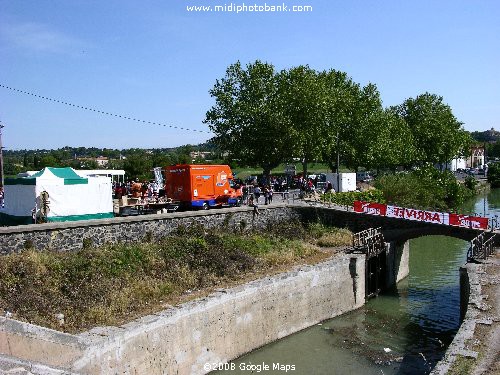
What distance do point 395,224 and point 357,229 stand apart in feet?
7.31

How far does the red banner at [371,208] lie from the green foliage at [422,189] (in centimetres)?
1223

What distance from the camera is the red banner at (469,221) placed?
24.2 m

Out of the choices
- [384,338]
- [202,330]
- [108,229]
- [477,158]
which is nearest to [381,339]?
[384,338]

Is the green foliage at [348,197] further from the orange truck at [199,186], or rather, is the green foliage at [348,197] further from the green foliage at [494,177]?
the green foliage at [494,177]

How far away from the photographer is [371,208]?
91.8 feet

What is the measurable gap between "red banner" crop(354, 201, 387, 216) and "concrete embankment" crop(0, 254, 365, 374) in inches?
190

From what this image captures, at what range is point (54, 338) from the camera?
39.7ft

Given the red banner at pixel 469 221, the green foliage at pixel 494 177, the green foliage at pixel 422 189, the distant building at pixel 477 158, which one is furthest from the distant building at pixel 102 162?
the distant building at pixel 477 158

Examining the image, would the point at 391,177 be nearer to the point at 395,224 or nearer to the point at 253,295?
the point at 395,224

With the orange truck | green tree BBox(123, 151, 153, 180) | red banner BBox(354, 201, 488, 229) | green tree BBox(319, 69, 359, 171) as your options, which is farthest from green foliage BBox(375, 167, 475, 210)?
green tree BBox(123, 151, 153, 180)

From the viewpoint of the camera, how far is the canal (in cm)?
1720

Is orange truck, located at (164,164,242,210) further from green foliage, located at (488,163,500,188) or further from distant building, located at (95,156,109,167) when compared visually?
distant building, located at (95,156,109,167)

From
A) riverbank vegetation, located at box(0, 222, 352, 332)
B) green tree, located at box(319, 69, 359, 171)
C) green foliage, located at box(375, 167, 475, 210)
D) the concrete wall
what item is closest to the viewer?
riverbank vegetation, located at box(0, 222, 352, 332)

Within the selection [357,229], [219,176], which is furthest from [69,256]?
[357,229]
